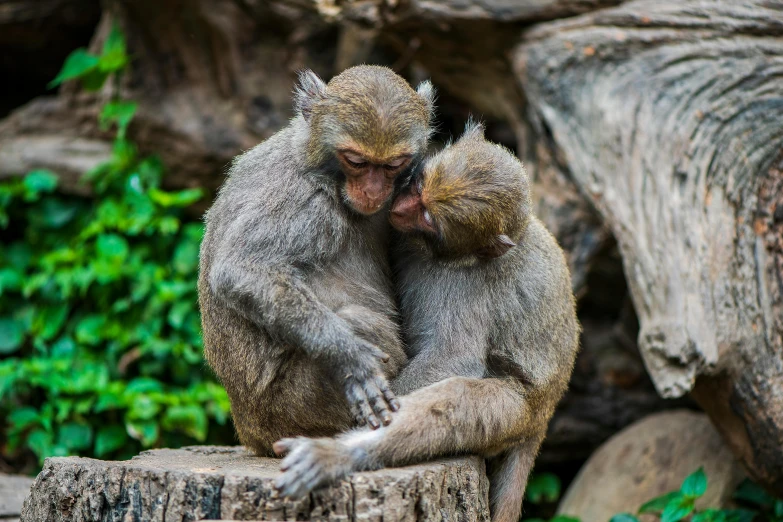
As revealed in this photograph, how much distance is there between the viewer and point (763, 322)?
5941 mm

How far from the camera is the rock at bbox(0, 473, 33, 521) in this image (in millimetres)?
6176

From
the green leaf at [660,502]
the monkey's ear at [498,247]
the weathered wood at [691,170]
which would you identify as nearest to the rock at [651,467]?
the green leaf at [660,502]

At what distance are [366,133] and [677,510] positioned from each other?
3627 millimetres

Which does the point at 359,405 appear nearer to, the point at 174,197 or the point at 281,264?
the point at 281,264

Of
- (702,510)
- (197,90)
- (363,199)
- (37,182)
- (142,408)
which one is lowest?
(142,408)

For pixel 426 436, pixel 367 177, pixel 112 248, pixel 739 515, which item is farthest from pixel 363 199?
pixel 112 248

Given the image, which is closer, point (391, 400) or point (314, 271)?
point (391, 400)

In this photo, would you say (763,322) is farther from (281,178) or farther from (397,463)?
(281,178)

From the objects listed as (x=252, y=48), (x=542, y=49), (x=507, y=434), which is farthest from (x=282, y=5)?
(x=507, y=434)

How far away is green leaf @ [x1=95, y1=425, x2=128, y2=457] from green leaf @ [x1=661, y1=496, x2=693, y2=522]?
4.80 meters

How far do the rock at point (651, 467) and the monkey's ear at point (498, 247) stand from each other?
136 inches

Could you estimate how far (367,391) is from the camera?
4.50 meters

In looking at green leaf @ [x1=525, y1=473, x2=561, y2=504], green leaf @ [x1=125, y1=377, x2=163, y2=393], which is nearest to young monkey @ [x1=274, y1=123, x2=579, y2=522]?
green leaf @ [x1=525, y1=473, x2=561, y2=504]

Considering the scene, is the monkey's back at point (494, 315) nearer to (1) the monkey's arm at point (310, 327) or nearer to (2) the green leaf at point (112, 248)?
(1) the monkey's arm at point (310, 327)
